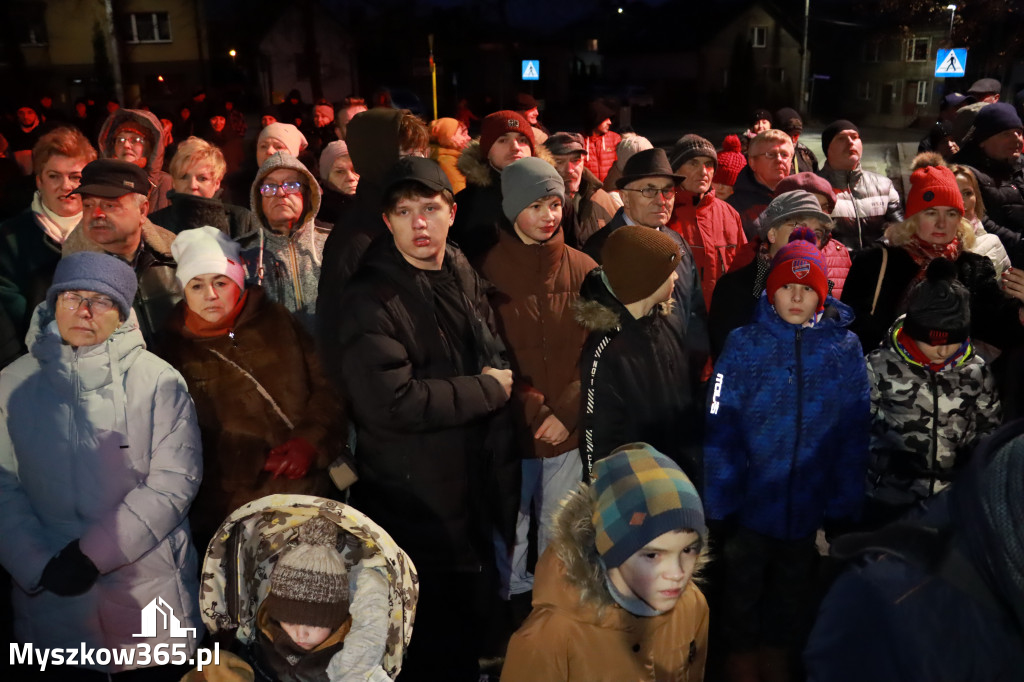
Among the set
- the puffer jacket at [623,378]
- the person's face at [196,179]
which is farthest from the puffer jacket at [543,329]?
the person's face at [196,179]

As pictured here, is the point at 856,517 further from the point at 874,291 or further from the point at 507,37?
the point at 507,37

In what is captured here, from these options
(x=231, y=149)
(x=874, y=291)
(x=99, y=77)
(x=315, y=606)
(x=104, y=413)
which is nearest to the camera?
(x=315, y=606)

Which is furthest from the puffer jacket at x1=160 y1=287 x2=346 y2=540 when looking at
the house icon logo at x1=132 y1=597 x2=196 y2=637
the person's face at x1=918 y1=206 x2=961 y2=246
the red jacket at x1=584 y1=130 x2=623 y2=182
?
the red jacket at x1=584 y1=130 x2=623 y2=182

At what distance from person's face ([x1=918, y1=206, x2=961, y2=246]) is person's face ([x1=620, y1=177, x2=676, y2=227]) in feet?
4.72

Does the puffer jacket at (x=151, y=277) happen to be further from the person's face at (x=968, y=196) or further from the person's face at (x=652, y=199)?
the person's face at (x=968, y=196)

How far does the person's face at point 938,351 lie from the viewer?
11.7 feet

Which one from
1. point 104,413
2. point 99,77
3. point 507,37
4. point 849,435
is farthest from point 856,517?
point 507,37

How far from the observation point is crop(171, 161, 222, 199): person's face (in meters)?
5.23

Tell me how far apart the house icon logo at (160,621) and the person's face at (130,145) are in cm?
408

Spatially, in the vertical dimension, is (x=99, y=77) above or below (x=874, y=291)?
above

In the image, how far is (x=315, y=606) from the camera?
2670 millimetres

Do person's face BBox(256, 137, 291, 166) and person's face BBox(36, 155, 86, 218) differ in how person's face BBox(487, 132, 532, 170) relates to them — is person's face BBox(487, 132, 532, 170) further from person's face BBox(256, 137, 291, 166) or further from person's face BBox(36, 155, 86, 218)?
person's face BBox(36, 155, 86, 218)

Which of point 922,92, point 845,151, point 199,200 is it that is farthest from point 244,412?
point 922,92

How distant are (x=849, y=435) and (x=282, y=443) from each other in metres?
2.46
